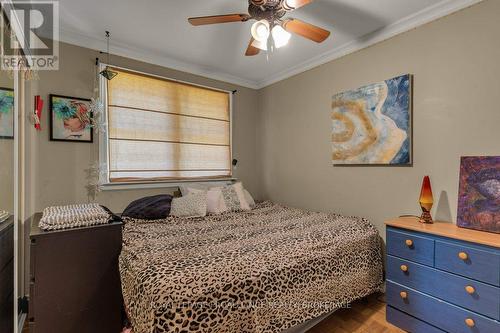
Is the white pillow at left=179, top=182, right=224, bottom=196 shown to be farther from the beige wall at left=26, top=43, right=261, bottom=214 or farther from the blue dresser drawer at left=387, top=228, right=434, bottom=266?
the blue dresser drawer at left=387, top=228, right=434, bottom=266

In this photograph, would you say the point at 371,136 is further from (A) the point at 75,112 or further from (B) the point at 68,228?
(A) the point at 75,112

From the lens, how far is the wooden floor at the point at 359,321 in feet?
6.06

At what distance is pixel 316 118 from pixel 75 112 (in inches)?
103

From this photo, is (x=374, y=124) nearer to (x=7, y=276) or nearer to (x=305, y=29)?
(x=305, y=29)

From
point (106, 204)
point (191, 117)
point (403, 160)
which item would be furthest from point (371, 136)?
point (106, 204)

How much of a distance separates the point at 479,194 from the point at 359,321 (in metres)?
1.29

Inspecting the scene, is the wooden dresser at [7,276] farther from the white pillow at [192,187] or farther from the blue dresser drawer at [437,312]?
the blue dresser drawer at [437,312]

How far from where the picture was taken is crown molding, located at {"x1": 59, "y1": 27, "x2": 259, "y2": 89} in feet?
7.88

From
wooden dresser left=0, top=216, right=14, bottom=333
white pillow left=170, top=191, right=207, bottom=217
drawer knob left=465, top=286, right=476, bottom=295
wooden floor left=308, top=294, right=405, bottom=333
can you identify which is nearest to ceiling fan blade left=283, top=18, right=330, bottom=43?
white pillow left=170, top=191, right=207, bottom=217

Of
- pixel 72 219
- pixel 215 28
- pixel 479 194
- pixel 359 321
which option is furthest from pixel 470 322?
pixel 215 28

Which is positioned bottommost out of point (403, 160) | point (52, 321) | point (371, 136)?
point (52, 321)

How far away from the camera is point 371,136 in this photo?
243 cm

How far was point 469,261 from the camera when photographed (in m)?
1.52

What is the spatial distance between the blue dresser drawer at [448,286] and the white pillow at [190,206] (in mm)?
1758
